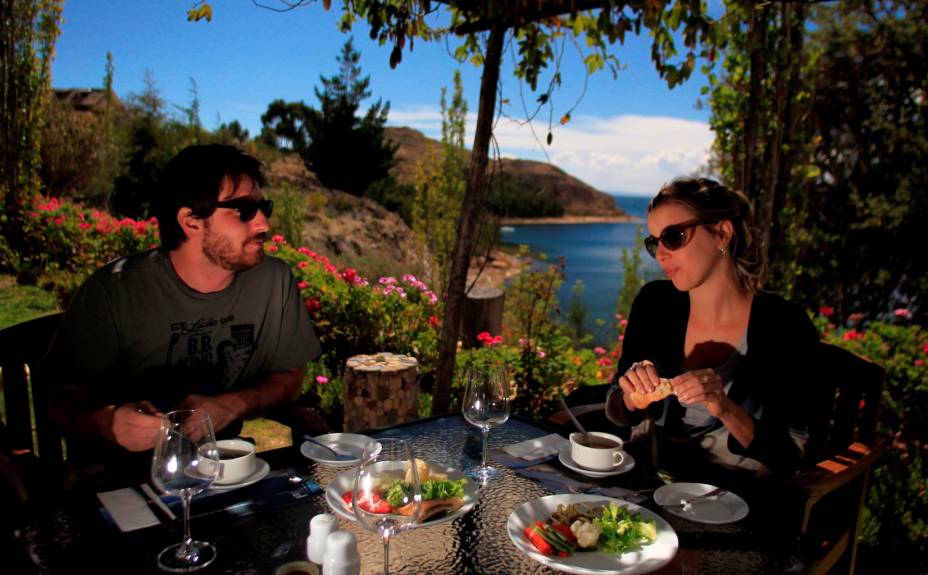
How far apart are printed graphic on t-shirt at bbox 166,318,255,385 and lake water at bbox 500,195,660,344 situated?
1478 mm

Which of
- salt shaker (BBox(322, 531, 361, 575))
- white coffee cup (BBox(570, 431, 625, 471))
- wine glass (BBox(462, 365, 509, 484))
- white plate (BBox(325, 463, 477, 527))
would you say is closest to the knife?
white plate (BBox(325, 463, 477, 527))

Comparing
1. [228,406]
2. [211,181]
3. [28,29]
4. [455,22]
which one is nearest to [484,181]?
[455,22]

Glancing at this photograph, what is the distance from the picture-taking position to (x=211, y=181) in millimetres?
2014

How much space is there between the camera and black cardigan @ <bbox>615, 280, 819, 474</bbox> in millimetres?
1769

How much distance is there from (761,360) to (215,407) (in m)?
1.66

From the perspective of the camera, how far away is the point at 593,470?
5.19 feet

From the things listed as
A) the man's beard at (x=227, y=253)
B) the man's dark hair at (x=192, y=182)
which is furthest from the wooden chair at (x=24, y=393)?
the man's beard at (x=227, y=253)

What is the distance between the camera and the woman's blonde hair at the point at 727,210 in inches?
Answer: 78.6

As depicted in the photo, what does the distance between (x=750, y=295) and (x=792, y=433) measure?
499mm

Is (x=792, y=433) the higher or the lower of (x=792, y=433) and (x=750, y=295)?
the lower

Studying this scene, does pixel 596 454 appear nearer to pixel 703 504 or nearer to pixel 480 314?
pixel 703 504

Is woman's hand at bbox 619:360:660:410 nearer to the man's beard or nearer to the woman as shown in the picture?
the woman

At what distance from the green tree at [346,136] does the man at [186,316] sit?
14.5 m

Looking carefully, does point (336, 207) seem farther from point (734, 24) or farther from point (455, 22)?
point (734, 24)
